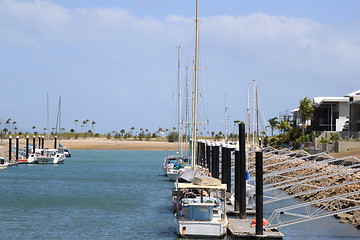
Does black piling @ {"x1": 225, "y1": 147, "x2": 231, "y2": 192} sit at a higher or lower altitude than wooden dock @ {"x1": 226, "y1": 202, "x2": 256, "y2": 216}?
higher

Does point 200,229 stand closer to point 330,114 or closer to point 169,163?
point 169,163

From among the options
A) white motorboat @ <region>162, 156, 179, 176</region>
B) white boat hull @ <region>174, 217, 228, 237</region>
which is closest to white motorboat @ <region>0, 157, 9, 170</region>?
white motorboat @ <region>162, 156, 179, 176</region>

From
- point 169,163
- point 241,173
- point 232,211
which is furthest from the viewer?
point 169,163

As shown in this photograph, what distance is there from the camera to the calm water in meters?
36.6

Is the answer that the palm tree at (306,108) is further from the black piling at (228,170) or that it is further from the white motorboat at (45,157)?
the black piling at (228,170)

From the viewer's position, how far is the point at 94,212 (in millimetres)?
46188

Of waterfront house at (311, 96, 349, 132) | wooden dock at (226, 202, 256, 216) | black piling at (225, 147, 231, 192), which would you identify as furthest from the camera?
waterfront house at (311, 96, 349, 132)

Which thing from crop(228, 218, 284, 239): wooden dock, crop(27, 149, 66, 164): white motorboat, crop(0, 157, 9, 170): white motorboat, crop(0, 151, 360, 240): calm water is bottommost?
crop(0, 151, 360, 240): calm water

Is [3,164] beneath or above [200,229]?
above

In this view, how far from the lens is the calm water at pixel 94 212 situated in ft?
120

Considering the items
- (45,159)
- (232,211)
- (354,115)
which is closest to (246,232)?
(232,211)

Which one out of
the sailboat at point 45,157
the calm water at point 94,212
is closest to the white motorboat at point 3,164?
the sailboat at point 45,157

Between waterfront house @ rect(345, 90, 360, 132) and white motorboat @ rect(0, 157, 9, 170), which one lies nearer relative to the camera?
waterfront house @ rect(345, 90, 360, 132)

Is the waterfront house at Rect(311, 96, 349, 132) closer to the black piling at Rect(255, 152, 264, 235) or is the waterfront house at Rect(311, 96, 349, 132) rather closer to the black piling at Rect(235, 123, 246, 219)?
the black piling at Rect(235, 123, 246, 219)
